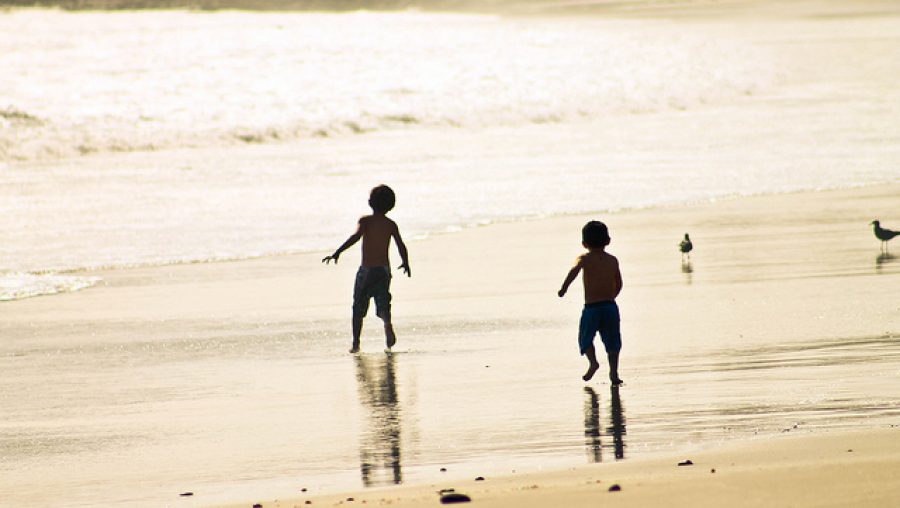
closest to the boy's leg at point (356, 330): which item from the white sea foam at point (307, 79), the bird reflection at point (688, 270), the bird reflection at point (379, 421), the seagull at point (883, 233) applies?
the bird reflection at point (379, 421)

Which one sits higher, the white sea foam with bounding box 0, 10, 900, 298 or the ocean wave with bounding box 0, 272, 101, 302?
the white sea foam with bounding box 0, 10, 900, 298

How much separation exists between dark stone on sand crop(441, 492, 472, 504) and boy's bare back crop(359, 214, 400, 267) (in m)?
5.67

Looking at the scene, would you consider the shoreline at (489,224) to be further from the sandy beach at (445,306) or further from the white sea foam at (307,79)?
the white sea foam at (307,79)

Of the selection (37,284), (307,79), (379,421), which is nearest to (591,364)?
(379,421)

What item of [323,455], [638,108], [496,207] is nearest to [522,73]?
[638,108]

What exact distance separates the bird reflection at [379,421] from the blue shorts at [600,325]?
122cm

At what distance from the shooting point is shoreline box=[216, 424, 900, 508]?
18.7 ft

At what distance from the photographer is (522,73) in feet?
192

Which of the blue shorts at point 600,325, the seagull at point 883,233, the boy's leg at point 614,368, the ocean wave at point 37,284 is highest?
the seagull at point 883,233

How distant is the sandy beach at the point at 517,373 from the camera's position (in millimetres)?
6516

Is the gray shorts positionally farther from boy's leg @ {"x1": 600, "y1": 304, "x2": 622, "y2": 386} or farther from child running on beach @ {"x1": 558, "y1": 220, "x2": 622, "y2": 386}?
boy's leg @ {"x1": 600, "y1": 304, "x2": 622, "y2": 386}

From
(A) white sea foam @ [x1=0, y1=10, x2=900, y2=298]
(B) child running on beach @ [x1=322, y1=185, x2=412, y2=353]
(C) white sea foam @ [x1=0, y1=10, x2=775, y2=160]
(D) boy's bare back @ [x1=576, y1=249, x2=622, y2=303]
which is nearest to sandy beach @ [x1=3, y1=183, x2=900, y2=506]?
(B) child running on beach @ [x1=322, y1=185, x2=412, y2=353]

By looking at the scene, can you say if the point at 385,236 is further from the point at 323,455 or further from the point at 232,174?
the point at 232,174

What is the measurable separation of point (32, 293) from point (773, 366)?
30.0 feet
